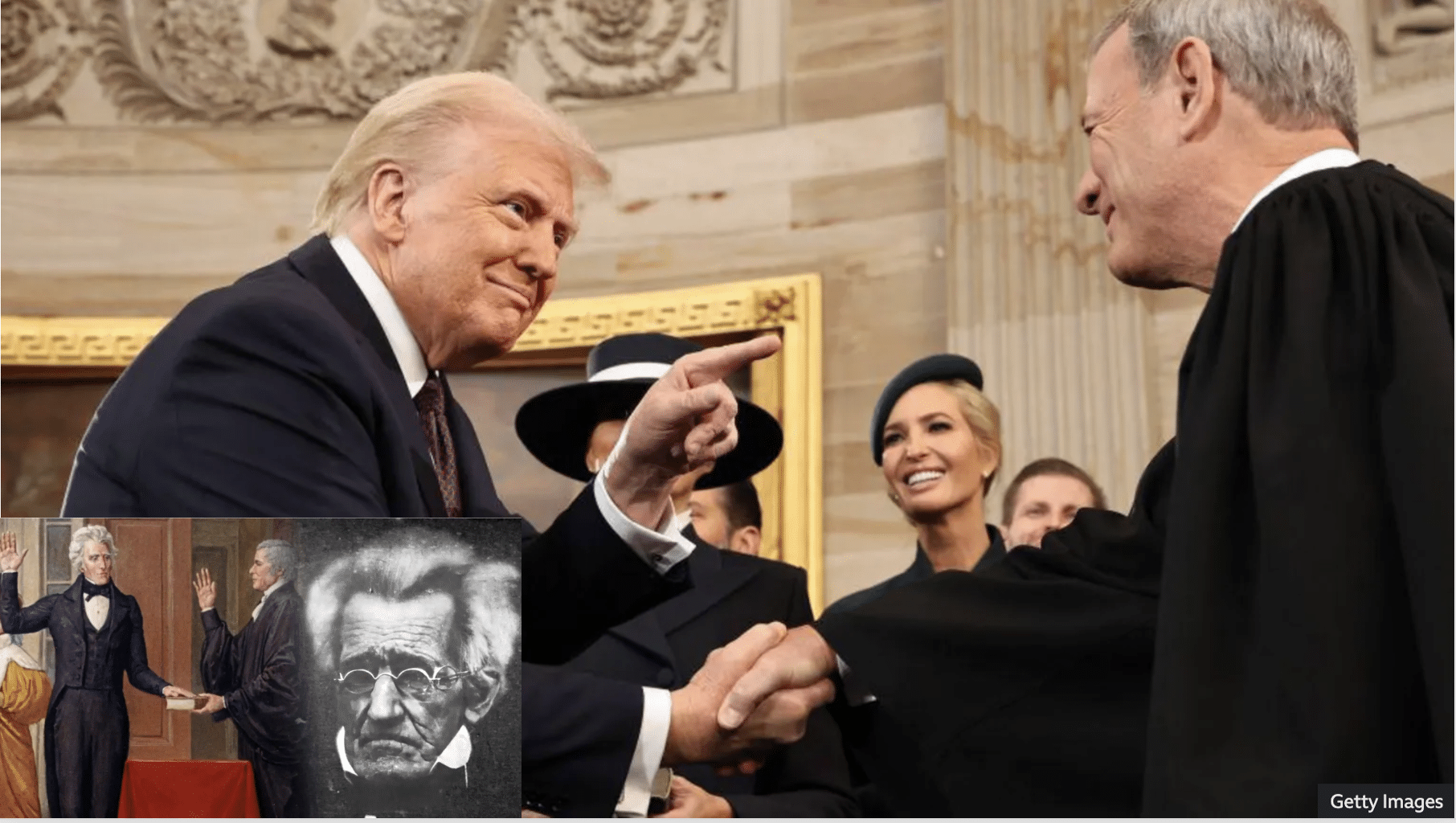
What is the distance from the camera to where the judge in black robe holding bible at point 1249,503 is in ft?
6.85

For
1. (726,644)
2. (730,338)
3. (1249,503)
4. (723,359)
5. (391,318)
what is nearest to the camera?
(1249,503)

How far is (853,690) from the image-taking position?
285 cm

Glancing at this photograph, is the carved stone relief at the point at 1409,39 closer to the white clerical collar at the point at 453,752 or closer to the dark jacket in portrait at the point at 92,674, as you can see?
the white clerical collar at the point at 453,752

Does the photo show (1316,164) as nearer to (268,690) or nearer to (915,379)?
(268,690)

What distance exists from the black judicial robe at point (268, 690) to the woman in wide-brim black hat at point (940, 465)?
2.70 meters

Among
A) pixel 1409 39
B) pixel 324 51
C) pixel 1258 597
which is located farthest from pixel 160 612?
pixel 324 51

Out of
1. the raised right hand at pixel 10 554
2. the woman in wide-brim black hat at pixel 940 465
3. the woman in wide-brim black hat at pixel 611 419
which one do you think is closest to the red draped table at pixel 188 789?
the raised right hand at pixel 10 554

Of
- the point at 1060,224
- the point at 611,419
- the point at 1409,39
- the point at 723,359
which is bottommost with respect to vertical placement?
the point at 723,359

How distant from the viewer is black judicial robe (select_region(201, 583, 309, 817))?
1889 millimetres

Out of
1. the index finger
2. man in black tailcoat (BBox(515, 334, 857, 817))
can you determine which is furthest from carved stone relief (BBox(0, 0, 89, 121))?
the index finger

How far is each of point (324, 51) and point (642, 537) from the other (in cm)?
494

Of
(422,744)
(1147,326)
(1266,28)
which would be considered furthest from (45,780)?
(1147,326)

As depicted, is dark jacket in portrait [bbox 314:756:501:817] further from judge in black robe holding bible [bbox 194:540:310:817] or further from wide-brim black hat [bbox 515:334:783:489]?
wide-brim black hat [bbox 515:334:783:489]

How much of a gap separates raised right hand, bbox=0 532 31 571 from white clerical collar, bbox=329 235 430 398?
99 centimetres
